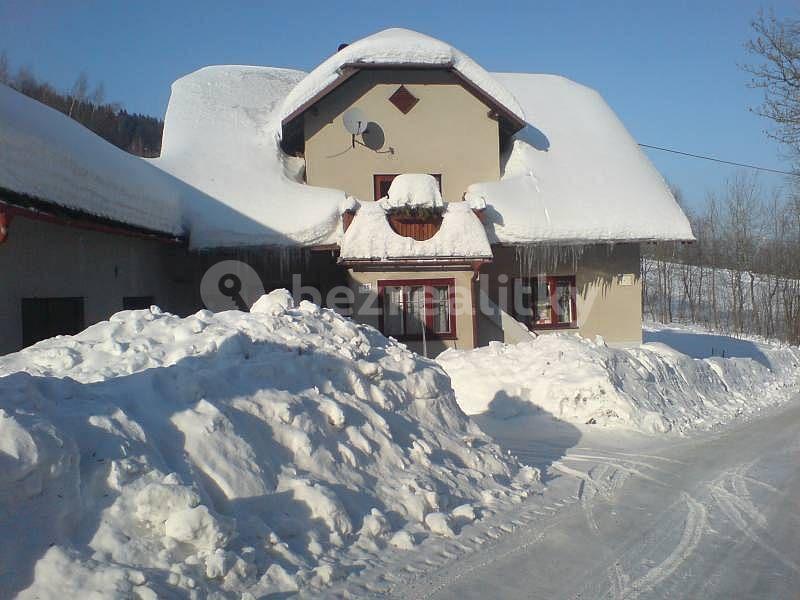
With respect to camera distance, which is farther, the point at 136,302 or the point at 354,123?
the point at 354,123

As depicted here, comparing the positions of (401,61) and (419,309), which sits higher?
(401,61)

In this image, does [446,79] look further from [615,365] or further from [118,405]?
[118,405]

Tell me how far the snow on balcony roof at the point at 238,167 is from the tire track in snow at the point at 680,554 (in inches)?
448

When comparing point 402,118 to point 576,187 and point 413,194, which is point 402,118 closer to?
point 413,194

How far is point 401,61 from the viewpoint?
1778 cm

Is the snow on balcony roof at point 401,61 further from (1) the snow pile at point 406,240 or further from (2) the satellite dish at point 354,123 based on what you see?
(1) the snow pile at point 406,240

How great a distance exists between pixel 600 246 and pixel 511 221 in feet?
9.70

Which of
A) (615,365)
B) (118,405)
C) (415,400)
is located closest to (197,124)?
(615,365)

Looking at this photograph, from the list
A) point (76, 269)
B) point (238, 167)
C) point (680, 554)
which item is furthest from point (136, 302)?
point (680, 554)

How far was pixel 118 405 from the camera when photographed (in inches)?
182

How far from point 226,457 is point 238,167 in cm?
1460

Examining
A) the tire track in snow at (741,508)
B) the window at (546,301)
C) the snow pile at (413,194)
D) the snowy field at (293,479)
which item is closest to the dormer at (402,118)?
the snow pile at (413,194)

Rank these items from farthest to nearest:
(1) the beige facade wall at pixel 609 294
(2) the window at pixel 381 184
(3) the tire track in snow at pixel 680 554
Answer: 1. (1) the beige facade wall at pixel 609 294
2. (2) the window at pixel 381 184
3. (3) the tire track in snow at pixel 680 554

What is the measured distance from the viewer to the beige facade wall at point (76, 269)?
9461 mm
